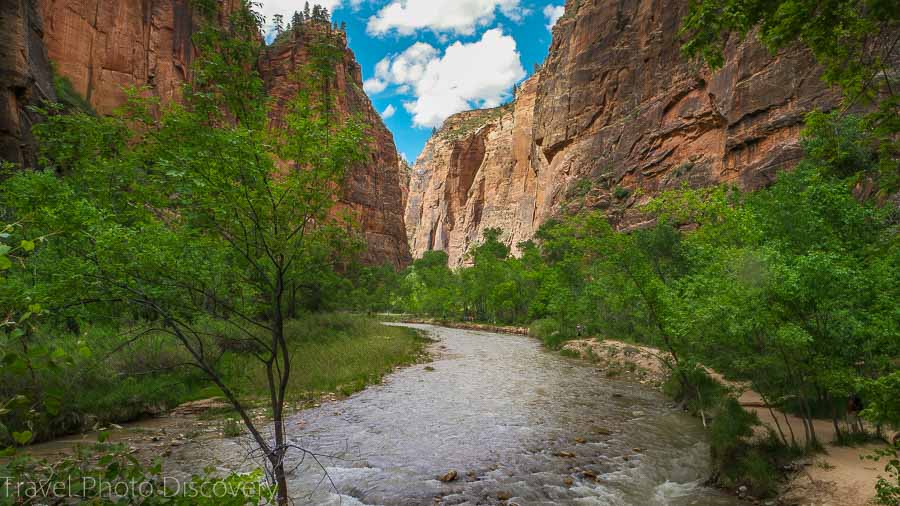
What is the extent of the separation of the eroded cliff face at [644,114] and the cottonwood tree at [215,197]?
2431 cm

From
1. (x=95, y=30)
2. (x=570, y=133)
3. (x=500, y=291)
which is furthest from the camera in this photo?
(x=570, y=133)

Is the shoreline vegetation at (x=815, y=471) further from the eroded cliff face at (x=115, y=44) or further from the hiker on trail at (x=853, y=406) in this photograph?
the eroded cliff face at (x=115, y=44)

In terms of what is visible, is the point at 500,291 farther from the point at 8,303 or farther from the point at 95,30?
the point at 95,30

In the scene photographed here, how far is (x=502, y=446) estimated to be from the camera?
384 inches

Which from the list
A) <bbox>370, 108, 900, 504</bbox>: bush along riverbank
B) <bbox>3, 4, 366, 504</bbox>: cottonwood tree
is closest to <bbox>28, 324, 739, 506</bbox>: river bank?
<bbox>370, 108, 900, 504</bbox>: bush along riverbank

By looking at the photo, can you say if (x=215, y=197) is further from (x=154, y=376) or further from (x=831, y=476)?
(x=154, y=376)

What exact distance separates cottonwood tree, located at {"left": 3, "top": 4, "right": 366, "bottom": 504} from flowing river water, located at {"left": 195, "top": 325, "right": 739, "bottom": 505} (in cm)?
275

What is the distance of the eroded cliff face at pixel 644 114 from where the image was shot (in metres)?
35.4

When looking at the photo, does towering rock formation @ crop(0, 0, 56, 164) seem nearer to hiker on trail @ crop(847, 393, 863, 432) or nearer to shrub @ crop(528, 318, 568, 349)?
shrub @ crop(528, 318, 568, 349)

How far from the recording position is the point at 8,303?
359 centimetres

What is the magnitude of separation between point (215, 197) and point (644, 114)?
55800mm

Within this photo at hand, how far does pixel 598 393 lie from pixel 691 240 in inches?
258

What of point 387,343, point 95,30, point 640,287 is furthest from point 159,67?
point 640,287

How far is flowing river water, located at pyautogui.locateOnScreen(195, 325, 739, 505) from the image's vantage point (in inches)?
296
